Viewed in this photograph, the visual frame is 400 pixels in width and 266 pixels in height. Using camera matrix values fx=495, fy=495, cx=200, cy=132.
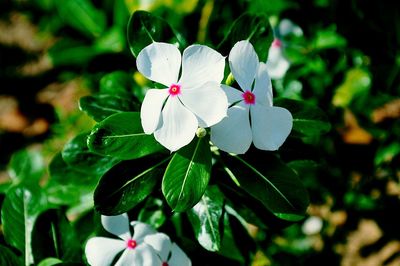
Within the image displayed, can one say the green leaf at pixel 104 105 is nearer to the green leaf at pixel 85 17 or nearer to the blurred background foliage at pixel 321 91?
the blurred background foliage at pixel 321 91

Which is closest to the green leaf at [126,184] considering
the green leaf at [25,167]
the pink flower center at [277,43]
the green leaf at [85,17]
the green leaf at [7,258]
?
the green leaf at [7,258]

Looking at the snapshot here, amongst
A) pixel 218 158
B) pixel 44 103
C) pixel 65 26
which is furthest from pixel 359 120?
pixel 44 103

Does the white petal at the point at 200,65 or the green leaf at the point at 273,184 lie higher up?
the white petal at the point at 200,65

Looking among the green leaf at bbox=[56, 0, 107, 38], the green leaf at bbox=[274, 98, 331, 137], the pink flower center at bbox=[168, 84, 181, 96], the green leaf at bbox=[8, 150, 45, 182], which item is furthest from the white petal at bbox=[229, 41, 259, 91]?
the green leaf at bbox=[56, 0, 107, 38]

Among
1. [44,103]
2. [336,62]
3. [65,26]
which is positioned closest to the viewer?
[336,62]

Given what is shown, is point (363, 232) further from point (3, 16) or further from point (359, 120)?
point (3, 16)

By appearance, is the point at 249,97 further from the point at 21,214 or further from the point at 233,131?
the point at 21,214

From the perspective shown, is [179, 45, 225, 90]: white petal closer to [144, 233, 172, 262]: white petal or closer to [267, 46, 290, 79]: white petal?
[144, 233, 172, 262]: white petal

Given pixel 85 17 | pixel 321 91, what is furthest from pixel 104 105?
pixel 85 17

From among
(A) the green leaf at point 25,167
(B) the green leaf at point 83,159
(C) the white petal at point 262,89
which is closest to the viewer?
(C) the white petal at point 262,89
